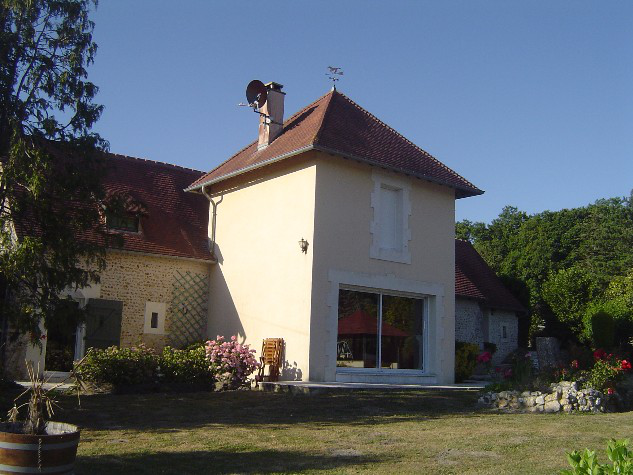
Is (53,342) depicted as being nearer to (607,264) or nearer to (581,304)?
(581,304)

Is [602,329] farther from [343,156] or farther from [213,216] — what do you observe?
[213,216]

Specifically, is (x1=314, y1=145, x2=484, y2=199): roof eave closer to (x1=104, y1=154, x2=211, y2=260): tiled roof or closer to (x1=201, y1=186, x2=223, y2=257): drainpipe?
(x1=201, y1=186, x2=223, y2=257): drainpipe

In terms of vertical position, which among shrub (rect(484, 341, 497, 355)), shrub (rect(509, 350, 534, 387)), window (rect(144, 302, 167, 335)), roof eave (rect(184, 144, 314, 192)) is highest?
roof eave (rect(184, 144, 314, 192))

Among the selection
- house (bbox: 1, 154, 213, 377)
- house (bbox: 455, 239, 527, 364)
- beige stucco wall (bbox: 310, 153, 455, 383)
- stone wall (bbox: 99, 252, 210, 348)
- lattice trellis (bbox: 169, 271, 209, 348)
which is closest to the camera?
beige stucco wall (bbox: 310, 153, 455, 383)

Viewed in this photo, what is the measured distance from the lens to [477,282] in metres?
24.1

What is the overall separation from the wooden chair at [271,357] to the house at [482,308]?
336 inches

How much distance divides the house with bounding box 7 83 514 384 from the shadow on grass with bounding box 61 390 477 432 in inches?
89.5

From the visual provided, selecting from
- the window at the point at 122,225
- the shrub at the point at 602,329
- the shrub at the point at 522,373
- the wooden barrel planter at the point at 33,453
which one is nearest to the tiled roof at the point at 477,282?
the shrub at the point at 602,329

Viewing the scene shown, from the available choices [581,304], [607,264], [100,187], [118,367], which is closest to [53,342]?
[118,367]

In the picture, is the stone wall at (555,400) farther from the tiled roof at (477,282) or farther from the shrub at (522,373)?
the tiled roof at (477,282)

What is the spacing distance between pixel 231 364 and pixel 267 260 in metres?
2.70

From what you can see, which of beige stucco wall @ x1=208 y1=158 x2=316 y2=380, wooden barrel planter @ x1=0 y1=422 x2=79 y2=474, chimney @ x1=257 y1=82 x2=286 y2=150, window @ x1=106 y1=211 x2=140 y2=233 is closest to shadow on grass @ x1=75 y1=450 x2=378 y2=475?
wooden barrel planter @ x1=0 y1=422 x2=79 y2=474

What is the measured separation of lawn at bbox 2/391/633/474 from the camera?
22.4 ft

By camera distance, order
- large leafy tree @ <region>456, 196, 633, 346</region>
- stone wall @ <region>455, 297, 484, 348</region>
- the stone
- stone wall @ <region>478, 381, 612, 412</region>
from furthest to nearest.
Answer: large leafy tree @ <region>456, 196, 633, 346</region>
stone wall @ <region>455, 297, 484, 348</region>
the stone
stone wall @ <region>478, 381, 612, 412</region>
